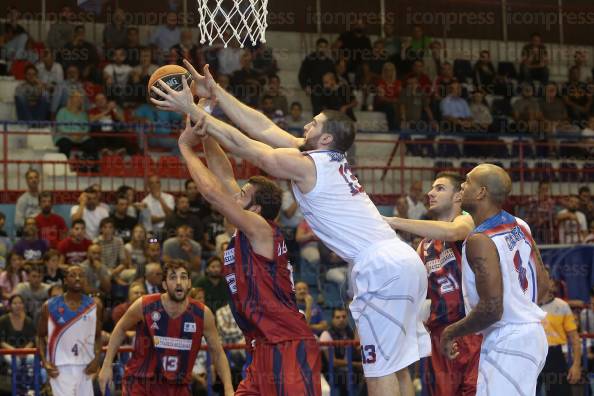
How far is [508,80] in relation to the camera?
2159 centimetres

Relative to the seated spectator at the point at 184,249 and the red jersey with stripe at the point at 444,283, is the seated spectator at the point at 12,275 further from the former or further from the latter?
the red jersey with stripe at the point at 444,283

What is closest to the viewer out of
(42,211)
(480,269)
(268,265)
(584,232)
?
(480,269)

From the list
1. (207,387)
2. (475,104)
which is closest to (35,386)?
(207,387)

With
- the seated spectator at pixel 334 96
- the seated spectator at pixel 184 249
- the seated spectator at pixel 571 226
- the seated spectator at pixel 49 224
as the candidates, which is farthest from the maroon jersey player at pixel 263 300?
the seated spectator at pixel 334 96

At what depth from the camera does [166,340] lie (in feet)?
33.9

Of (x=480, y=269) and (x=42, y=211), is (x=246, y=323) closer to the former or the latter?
(x=480, y=269)

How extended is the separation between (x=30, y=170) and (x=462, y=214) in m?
8.54

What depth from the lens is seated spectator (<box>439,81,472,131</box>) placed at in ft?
65.8

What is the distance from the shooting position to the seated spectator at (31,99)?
57.3ft

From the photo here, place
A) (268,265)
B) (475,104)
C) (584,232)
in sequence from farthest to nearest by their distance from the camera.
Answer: (475,104)
(584,232)
(268,265)

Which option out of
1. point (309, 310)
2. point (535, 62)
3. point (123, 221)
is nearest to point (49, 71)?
point (123, 221)

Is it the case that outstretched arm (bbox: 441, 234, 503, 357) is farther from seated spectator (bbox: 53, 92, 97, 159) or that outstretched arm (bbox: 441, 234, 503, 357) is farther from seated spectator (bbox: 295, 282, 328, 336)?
seated spectator (bbox: 53, 92, 97, 159)

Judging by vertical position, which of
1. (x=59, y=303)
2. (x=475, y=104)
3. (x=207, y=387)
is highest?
(x=475, y=104)

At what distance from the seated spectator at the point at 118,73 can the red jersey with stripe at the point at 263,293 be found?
413 inches
